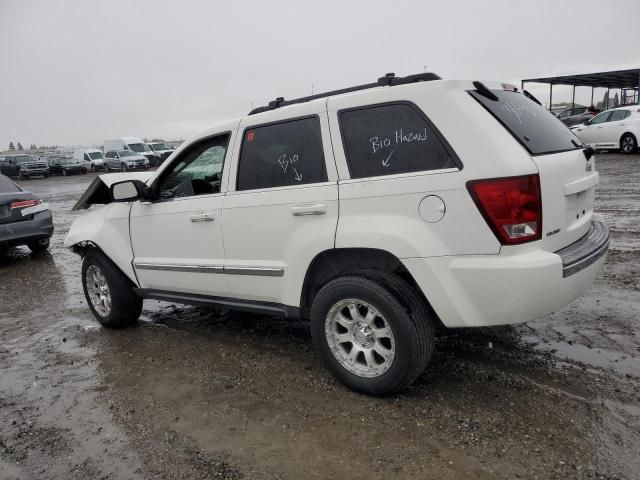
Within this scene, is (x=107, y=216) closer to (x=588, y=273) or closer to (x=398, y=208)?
(x=398, y=208)

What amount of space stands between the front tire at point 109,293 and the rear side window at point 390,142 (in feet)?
9.15

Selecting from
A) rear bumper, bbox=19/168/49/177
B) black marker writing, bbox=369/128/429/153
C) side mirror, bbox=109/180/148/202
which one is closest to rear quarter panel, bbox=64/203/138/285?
side mirror, bbox=109/180/148/202

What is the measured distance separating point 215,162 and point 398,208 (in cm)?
174

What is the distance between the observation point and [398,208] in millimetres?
2959

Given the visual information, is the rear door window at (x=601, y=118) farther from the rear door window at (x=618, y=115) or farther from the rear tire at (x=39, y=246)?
the rear tire at (x=39, y=246)

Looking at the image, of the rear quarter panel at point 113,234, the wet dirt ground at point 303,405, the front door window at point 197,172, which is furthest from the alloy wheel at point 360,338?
the rear quarter panel at point 113,234

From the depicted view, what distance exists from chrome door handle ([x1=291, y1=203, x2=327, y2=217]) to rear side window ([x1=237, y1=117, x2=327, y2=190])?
185 mm

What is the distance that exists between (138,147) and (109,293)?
33.9 m

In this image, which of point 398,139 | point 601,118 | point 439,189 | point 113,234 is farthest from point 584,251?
point 601,118

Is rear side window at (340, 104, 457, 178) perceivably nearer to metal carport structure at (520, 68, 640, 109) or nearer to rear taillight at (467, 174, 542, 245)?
rear taillight at (467, 174, 542, 245)

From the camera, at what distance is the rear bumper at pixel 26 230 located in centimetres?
823

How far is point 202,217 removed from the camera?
3.92 m

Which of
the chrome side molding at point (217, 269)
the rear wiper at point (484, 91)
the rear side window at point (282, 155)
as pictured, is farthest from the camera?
the chrome side molding at point (217, 269)

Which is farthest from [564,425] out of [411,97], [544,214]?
[411,97]
